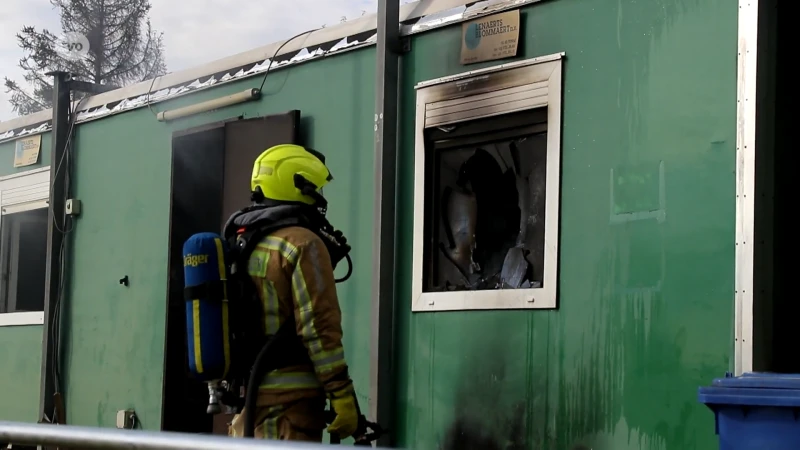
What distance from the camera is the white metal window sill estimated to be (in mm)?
9062

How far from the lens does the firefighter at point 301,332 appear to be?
4.53 meters

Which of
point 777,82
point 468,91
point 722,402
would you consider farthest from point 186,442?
point 468,91

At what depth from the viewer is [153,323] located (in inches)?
309

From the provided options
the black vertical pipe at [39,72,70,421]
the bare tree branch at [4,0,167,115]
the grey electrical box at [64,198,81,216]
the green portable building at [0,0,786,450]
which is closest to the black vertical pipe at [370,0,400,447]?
the green portable building at [0,0,786,450]

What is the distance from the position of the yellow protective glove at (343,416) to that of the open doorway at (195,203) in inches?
111

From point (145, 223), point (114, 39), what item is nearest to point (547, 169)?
point (145, 223)

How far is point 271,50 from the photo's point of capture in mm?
7148

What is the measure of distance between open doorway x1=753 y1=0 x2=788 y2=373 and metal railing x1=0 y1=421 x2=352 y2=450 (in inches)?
105

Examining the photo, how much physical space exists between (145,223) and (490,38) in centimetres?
336

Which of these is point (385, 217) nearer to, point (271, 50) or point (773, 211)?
point (271, 50)

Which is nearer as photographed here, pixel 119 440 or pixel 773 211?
pixel 119 440

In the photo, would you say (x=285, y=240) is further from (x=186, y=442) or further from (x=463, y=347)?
(x=186, y=442)

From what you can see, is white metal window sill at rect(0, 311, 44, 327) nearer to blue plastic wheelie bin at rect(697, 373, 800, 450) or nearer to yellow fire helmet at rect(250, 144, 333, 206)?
yellow fire helmet at rect(250, 144, 333, 206)

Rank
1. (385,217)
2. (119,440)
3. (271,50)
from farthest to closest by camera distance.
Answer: (271,50) < (385,217) < (119,440)
